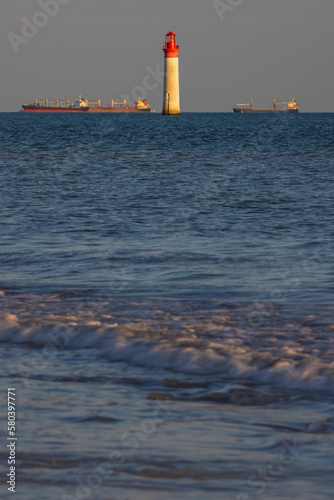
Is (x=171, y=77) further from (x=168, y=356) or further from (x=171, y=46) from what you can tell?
(x=168, y=356)

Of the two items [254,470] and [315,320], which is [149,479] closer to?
[254,470]

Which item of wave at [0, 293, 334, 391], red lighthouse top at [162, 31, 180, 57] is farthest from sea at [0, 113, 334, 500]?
red lighthouse top at [162, 31, 180, 57]

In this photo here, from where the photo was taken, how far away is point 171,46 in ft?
315

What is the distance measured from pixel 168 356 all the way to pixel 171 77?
98.7 metres

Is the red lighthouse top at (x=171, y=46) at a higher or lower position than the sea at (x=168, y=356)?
higher

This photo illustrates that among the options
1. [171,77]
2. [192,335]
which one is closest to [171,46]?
[171,77]

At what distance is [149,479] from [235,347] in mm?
2530

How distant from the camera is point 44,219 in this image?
1511 cm

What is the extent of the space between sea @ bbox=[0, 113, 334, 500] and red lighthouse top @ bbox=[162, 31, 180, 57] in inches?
3267

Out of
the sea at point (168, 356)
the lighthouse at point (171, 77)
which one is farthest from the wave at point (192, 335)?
the lighthouse at point (171, 77)

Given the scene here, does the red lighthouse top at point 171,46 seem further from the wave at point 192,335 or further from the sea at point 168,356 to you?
the wave at point 192,335

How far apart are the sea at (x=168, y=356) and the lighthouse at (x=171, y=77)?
276 feet

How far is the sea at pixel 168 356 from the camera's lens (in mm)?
4008

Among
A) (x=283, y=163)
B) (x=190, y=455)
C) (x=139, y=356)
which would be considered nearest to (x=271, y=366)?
(x=139, y=356)
